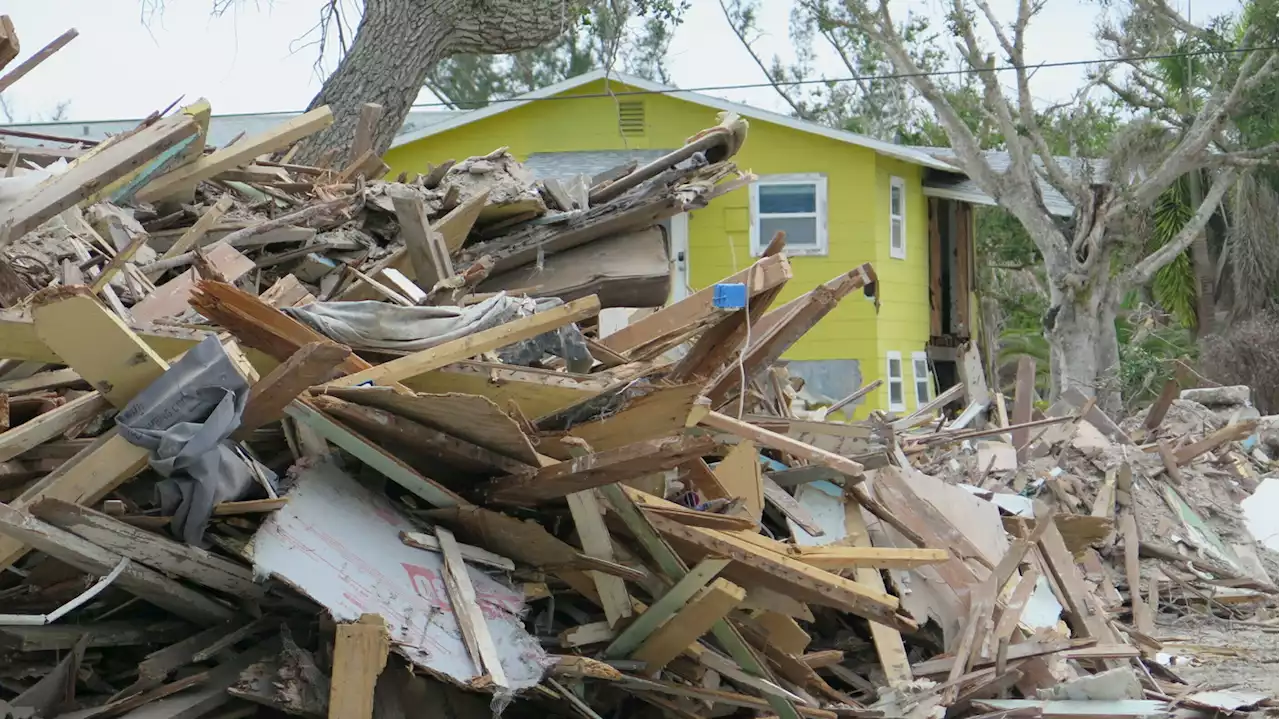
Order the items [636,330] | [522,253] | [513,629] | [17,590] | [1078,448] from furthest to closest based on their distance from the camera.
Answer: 1. [1078,448]
2. [522,253]
3. [636,330]
4. [513,629]
5. [17,590]

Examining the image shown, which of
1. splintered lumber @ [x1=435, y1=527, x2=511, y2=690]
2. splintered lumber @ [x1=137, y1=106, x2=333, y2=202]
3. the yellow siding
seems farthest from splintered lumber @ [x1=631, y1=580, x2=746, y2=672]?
the yellow siding

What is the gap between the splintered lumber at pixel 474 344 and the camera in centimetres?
418

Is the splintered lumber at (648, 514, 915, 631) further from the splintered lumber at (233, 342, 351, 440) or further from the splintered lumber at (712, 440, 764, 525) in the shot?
the splintered lumber at (233, 342, 351, 440)

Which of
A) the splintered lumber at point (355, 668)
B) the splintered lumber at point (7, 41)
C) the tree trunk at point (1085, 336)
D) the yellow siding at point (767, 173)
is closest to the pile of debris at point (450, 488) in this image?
the splintered lumber at point (355, 668)

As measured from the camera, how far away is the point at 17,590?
3.77 meters

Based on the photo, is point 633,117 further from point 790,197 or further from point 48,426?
point 48,426

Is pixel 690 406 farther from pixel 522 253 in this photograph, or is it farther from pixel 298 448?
pixel 522 253

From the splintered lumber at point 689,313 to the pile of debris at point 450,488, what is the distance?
0.01 m

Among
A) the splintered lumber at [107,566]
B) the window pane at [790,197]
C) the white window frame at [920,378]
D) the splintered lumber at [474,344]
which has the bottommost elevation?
the white window frame at [920,378]

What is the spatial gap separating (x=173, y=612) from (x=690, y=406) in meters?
1.84

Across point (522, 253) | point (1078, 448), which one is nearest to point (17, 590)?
point (522, 253)

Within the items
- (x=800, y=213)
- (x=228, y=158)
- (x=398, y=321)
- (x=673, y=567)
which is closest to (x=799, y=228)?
(x=800, y=213)

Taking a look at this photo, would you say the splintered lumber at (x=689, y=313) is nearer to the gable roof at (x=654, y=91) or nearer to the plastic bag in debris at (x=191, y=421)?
the plastic bag in debris at (x=191, y=421)

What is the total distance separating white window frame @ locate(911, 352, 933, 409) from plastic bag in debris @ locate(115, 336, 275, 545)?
17.3 metres
